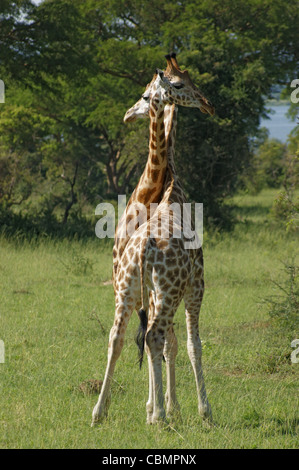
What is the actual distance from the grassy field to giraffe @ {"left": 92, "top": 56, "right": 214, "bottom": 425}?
11.2 inches

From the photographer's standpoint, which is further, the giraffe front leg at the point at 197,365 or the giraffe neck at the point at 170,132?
the giraffe neck at the point at 170,132

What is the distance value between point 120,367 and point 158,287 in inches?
92.6

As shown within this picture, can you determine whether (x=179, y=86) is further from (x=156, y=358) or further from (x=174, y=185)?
(x=156, y=358)

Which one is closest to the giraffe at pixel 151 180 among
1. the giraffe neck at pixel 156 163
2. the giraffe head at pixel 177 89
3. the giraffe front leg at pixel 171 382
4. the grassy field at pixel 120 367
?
the giraffe neck at pixel 156 163

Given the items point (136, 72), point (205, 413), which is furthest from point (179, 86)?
point (136, 72)

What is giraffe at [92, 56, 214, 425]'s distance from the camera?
4520 millimetres

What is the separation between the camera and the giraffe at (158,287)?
452 centimetres

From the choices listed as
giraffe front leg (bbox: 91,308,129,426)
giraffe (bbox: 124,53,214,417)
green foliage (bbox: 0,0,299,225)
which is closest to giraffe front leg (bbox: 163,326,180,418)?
giraffe (bbox: 124,53,214,417)

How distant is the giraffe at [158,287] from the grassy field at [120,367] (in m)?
0.28

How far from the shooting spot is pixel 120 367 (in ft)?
21.9

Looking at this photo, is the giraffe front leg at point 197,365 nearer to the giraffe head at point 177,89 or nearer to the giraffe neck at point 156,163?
the giraffe neck at point 156,163

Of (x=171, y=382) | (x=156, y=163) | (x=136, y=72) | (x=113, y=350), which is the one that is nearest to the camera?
(x=113, y=350)

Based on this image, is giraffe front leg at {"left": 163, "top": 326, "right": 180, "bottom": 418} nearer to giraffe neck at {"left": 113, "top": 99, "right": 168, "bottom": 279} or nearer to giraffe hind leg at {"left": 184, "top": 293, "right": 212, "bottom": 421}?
giraffe hind leg at {"left": 184, "top": 293, "right": 212, "bottom": 421}

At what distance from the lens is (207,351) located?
23.6 ft
